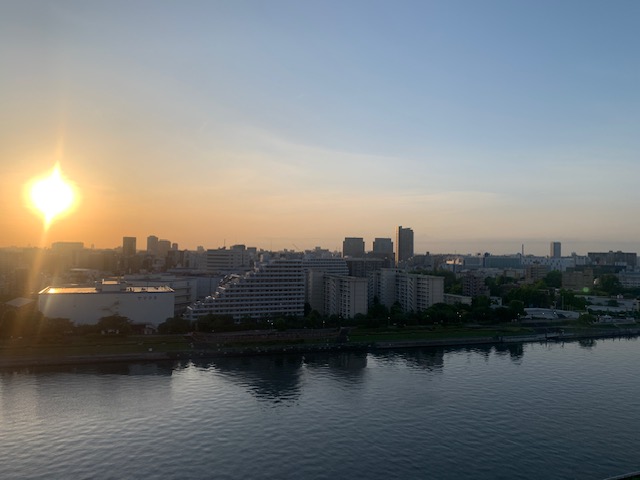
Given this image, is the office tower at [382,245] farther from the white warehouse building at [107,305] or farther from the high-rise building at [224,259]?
the white warehouse building at [107,305]

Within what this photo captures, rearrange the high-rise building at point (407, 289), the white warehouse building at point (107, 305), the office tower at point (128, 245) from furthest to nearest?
1. the office tower at point (128, 245)
2. the high-rise building at point (407, 289)
3. the white warehouse building at point (107, 305)

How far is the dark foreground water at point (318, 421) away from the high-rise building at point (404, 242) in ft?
248

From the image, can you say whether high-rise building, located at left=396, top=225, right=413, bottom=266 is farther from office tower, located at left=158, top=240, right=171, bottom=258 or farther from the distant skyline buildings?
office tower, located at left=158, top=240, right=171, bottom=258

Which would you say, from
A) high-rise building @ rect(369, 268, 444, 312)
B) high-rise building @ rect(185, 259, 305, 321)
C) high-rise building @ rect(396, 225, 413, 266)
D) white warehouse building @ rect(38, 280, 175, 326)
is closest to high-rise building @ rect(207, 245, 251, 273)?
high-rise building @ rect(369, 268, 444, 312)

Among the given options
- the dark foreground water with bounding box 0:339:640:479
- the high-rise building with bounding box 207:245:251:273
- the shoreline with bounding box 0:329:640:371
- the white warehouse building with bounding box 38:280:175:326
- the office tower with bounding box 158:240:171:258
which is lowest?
the dark foreground water with bounding box 0:339:640:479

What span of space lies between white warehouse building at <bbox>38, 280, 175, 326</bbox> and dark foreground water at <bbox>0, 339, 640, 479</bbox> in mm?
6353

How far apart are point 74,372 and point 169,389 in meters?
4.31

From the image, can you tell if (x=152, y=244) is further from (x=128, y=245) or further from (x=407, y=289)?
(x=407, y=289)

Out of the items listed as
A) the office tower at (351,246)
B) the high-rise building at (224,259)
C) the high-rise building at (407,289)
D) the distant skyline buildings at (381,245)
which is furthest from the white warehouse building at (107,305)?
the distant skyline buildings at (381,245)

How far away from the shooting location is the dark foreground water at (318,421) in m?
10.0

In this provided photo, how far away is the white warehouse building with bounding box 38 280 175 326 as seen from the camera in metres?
23.5

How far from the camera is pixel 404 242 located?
9600cm

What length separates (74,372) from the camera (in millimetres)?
17141

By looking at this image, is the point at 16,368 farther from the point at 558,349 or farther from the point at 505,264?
the point at 505,264
